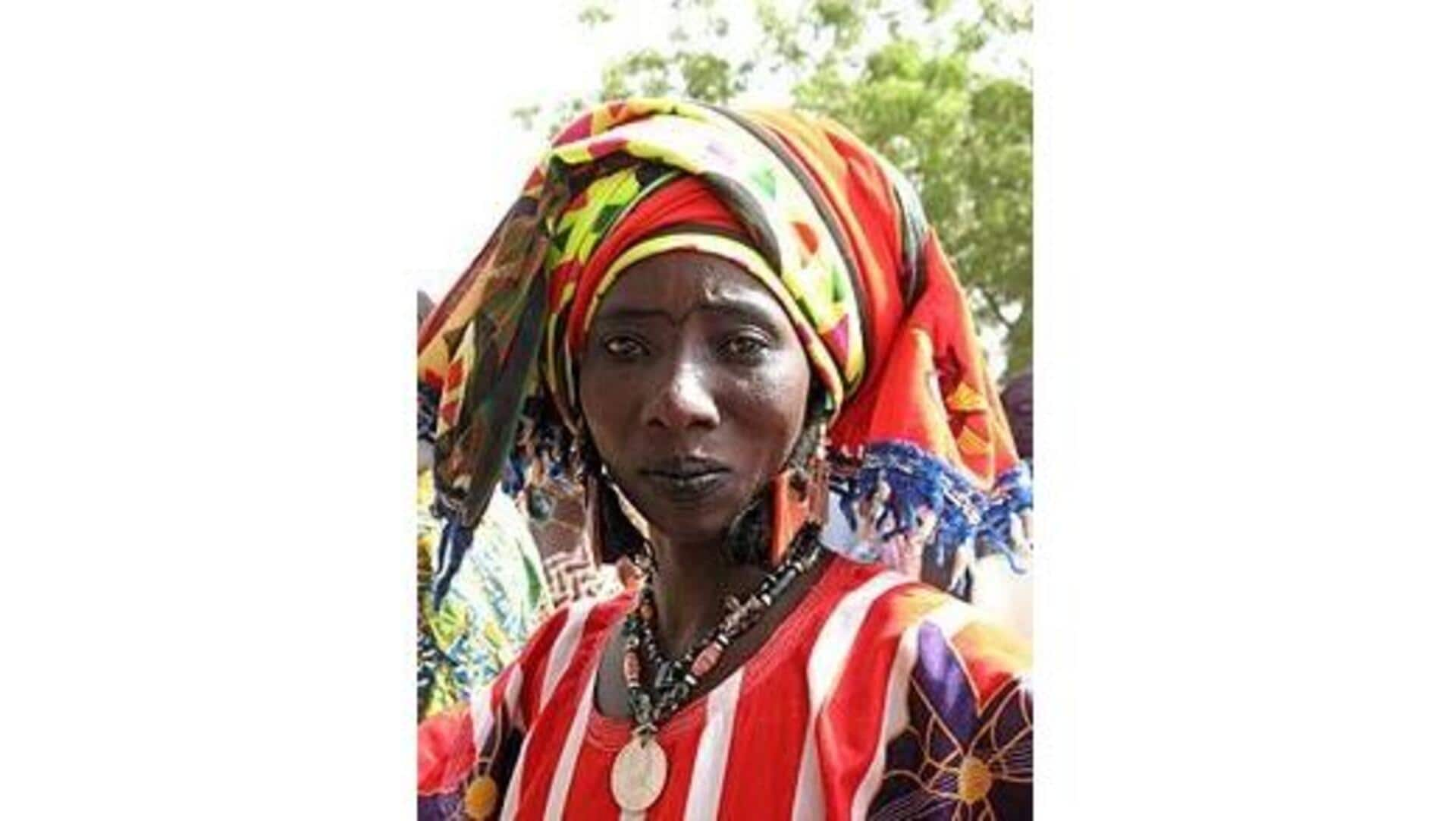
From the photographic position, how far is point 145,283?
212 cm

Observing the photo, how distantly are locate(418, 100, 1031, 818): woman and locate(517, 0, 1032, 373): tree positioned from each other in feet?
0.10

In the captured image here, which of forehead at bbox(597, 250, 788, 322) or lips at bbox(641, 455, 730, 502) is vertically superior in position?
forehead at bbox(597, 250, 788, 322)

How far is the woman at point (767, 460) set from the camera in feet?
6.24

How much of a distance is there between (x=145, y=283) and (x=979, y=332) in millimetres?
758

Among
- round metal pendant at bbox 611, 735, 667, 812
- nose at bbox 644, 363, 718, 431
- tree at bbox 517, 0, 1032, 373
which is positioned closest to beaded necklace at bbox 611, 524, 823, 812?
round metal pendant at bbox 611, 735, 667, 812

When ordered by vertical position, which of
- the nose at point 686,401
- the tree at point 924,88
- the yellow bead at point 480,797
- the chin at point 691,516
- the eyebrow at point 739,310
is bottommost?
the yellow bead at point 480,797

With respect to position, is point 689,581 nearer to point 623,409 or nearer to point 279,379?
point 623,409

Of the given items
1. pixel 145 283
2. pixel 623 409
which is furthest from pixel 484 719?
pixel 145 283

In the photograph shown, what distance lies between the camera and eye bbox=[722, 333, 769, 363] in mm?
1922

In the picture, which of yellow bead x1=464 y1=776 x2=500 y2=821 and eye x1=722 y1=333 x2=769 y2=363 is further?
yellow bead x1=464 y1=776 x2=500 y2=821

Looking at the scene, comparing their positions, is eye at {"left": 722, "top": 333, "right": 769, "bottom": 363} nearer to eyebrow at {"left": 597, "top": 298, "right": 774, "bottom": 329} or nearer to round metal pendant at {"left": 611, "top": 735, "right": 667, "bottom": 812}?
eyebrow at {"left": 597, "top": 298, "right": 774, "bottom": 329}

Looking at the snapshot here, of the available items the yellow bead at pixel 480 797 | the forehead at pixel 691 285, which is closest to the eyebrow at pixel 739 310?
the forehead at pixel 691 285

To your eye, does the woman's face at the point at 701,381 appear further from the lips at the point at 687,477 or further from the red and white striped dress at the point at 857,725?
the red and white striped dress at the point at 857,725

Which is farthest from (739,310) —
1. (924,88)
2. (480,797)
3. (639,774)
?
(480,797)
